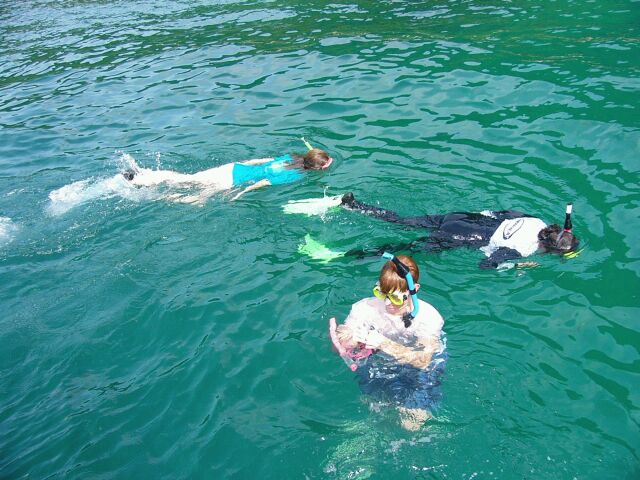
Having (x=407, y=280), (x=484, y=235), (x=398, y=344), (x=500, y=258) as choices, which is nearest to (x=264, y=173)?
(x=484, y=235)

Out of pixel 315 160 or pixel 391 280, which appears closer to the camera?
pixel 391 280

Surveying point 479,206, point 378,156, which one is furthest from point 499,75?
point 479,206

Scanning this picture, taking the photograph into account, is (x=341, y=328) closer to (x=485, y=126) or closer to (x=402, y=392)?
(x=402, y=392)

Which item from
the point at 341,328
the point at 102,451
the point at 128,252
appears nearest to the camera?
the point at 102,451

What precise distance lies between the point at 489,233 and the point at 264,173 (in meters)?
4.01

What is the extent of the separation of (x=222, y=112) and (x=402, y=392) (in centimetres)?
927

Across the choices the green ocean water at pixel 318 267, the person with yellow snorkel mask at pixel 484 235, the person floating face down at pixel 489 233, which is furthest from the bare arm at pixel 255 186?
the person floating face down at pixel 489 233

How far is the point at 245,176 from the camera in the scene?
30.5ft

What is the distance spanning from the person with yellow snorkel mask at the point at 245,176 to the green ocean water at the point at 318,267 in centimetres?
25

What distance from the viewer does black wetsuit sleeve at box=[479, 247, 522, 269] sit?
6734mm

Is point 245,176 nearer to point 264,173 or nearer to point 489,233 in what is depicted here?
point 264,173

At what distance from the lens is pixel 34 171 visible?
36.6ft

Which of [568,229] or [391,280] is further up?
[391,280]

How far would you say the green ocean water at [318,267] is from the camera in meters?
5.00
